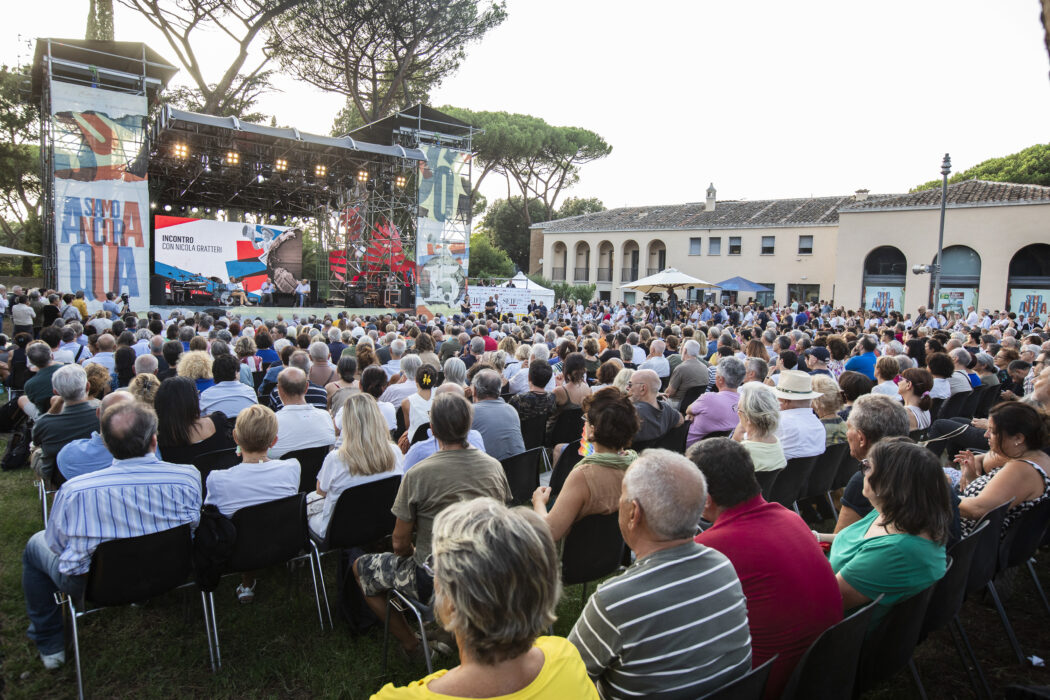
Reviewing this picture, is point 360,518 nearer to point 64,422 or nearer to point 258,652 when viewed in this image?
point 258,652

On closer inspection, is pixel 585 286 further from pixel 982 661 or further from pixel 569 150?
pixel 982 661

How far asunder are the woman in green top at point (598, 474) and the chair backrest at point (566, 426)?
7.47ft

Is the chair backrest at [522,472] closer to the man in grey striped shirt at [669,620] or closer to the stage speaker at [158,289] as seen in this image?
the man in grey striped shirt at [669,620]

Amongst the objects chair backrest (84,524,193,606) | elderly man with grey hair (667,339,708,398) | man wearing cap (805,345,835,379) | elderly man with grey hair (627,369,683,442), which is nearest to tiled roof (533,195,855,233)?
man wearing cap (805,345,835,379)

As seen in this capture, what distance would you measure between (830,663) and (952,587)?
0.92 m

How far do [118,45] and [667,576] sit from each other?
1731 centimetres

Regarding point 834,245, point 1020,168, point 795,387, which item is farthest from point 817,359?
point 1020,168

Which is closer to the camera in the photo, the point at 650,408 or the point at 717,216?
the point at 650,408

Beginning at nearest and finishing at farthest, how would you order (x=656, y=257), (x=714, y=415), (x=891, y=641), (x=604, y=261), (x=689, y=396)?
(x=891, y=641)
(x=714, y=415)
(x=689, y=396)
(x=656, y=257)
(x=604, y=261)

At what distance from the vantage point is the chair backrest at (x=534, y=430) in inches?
187

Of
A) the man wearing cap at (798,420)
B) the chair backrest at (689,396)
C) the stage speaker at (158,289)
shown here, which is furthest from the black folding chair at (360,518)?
the stage speaker at (158,289)

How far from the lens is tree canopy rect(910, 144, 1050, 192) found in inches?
1139

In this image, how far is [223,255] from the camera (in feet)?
60.2

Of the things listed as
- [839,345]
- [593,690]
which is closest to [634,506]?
A: [593,690]
